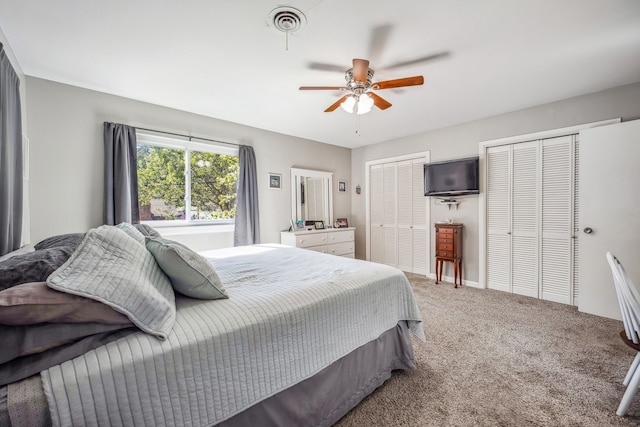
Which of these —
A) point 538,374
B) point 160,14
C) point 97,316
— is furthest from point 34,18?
point 538,374

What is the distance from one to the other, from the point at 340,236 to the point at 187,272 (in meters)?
3.67

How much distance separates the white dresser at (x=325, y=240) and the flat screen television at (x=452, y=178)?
1.59 meters

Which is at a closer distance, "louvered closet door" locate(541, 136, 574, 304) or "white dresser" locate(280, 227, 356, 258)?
"louvered closet door" locate(541, 136, 574, 304)

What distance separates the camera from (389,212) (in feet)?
16.2

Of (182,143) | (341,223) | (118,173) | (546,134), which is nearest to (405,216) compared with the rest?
(341,223)

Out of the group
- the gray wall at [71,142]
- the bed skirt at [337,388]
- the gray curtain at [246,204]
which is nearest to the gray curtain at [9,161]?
the gray wall at [71,142]

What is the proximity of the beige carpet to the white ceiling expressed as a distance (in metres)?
2.45

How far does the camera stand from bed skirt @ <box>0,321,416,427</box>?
735mm

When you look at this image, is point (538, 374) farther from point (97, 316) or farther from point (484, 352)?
point (97, 316)

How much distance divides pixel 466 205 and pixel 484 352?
2.35 metres

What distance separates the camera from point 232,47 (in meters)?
2.09

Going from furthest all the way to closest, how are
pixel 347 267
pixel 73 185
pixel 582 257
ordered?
pixel 582 257
pixel 73 185
pixel 347 267

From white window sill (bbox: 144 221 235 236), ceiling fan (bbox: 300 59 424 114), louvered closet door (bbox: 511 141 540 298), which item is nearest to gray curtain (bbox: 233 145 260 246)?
white window sill (bbox: 144 221 235 236)

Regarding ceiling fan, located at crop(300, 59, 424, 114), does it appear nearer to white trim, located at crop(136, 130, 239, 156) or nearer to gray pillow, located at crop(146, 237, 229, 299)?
gray pillow, located at crop(146, 237, 229, 299)
